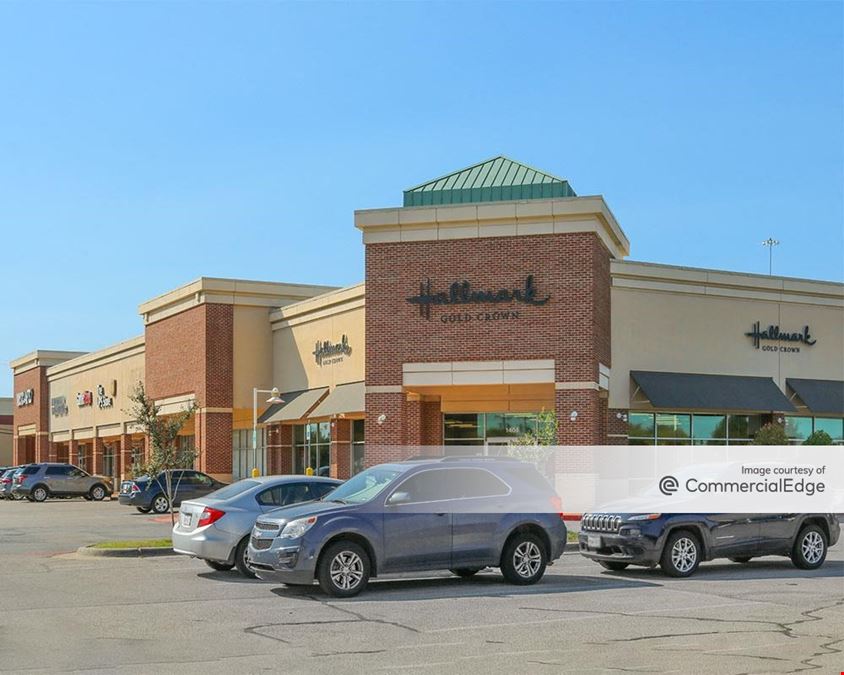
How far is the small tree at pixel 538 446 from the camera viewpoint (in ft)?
95.2

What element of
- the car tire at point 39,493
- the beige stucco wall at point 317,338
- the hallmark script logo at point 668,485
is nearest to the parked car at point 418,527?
the hallmark script logo at point 668,485

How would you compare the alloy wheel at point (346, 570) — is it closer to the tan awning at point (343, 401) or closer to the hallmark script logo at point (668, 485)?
the hallmark script logo at point (668, 485)

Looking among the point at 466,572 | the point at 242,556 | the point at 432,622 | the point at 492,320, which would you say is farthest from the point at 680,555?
the point at 492,320

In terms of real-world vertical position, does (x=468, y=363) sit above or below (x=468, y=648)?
above

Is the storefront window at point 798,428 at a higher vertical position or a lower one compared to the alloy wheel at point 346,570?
higher

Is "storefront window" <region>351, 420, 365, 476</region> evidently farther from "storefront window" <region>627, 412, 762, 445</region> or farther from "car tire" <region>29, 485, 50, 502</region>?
"car tire" <region>29, 485, 50, 502</region>

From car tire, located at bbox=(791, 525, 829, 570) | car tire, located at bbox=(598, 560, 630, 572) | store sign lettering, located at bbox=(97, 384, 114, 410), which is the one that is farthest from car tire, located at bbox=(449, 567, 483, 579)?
store sign lettering, located at bbox=(97, 384, 114, 410)

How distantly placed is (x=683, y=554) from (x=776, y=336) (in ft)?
79.8

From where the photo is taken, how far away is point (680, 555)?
18.3 meters

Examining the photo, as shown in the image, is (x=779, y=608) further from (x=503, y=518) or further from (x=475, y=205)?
(x=475, y=205)

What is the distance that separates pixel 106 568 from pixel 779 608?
11241 millimetres

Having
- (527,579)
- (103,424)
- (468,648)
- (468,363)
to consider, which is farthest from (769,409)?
(103,424)

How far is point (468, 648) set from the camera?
11.9 metres

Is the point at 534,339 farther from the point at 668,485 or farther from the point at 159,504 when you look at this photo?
the point at 668,485
